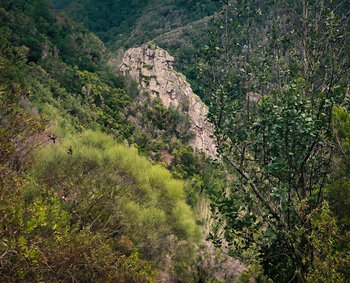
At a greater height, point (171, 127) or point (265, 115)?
point (265, 115)

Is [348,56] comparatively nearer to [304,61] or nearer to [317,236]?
[304,61]

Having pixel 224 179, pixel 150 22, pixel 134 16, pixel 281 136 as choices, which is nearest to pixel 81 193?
pixel 224 179

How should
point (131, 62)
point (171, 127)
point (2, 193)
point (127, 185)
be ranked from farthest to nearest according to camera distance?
1. point (131, 62)
2. point (171, 127)
3. point (127, 185)
4. point (2, 193)

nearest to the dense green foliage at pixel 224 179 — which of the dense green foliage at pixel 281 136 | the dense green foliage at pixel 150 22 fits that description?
the dense green foliage at pixel 281 136

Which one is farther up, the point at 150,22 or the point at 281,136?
the point at 281,136

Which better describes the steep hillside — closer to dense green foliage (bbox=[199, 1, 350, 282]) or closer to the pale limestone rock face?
dense green foliage (bbox=[199, 1, 350, 282])

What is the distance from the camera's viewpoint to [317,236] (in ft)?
13.3

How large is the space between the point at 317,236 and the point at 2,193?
4.60 metres

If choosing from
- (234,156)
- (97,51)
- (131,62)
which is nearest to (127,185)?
(234,156)

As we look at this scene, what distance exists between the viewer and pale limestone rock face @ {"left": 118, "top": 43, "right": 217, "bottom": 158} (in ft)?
128

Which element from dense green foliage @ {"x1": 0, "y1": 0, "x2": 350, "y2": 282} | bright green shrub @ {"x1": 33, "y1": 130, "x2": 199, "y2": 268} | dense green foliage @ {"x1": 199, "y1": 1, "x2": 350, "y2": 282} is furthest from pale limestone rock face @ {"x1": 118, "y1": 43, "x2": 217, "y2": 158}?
dense green foliage @ {"x1": 199, "y1": 1, "x2": 350, "y2": 282}

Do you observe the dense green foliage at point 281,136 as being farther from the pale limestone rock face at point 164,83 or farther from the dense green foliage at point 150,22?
the dense green foliage at point 150,22

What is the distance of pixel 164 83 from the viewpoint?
43.5 metres

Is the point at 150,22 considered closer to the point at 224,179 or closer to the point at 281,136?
the point at 224,179
